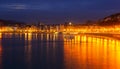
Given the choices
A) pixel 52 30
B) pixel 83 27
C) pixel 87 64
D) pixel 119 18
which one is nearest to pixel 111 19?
pixel 119 18

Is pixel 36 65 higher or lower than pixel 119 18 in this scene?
lower

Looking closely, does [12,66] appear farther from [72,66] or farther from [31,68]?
[72,66]

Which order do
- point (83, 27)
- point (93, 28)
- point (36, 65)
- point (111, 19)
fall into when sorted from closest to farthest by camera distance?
point (36, 65)
point (111, 19)
point (93, 28)
point (83, 27)

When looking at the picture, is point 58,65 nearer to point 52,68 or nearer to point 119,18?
point 52,68

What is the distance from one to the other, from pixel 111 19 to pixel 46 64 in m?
111

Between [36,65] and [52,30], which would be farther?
[52,30]

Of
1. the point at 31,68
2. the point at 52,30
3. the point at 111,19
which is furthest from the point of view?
the point at 52,30

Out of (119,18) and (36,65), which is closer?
(36,65)

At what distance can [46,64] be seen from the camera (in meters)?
20.0

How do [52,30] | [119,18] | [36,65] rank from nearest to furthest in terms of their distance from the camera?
[36,65], [119,18], [52,30]

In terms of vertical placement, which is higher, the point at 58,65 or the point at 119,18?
the point at 119,18

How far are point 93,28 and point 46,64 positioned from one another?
123532mm

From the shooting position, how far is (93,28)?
5615 inches

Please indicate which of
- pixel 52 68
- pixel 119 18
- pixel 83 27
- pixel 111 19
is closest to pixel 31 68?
pixel 52 68
